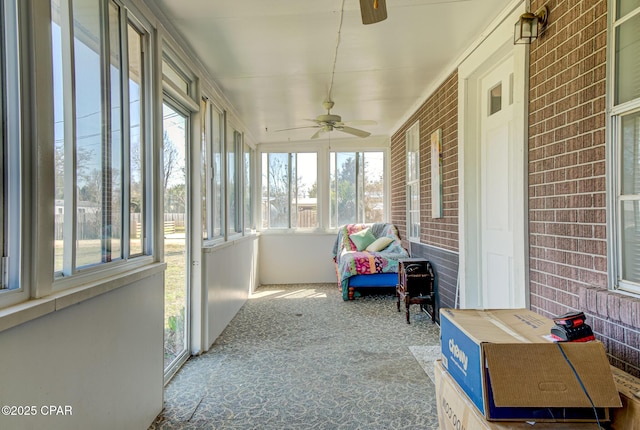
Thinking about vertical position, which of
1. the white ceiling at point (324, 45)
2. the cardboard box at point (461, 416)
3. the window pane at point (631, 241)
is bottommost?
the cardboard box at point (461, 416)

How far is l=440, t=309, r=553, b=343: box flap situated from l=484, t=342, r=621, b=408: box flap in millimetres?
115

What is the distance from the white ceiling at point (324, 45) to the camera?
2.29 m

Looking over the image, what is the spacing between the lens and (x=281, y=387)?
2479 millimetres

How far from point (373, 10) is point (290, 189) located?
4.90 meters

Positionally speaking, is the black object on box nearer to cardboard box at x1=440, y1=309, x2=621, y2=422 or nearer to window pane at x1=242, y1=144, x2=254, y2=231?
cardboard box at x1=440, y1=309, x2=621, y2=422

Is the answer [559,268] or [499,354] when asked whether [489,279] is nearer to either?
[559,268]

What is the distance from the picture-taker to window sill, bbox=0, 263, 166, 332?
105cm

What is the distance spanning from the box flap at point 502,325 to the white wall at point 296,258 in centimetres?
477

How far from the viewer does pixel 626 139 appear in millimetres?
1464

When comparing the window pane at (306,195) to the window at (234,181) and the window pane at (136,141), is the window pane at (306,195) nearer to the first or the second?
the window at (234,181)

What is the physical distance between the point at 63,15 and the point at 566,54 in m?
2.37

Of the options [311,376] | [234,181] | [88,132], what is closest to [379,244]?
[234,181]

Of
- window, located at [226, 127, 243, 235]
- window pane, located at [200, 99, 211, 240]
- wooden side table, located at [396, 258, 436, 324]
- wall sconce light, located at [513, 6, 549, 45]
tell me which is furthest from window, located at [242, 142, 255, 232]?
wall sconce light, located at [513, 6, 549, 45]

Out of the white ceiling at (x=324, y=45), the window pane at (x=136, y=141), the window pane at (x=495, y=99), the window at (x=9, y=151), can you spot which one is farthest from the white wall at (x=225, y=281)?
the window pane at (x=495, y=99)
